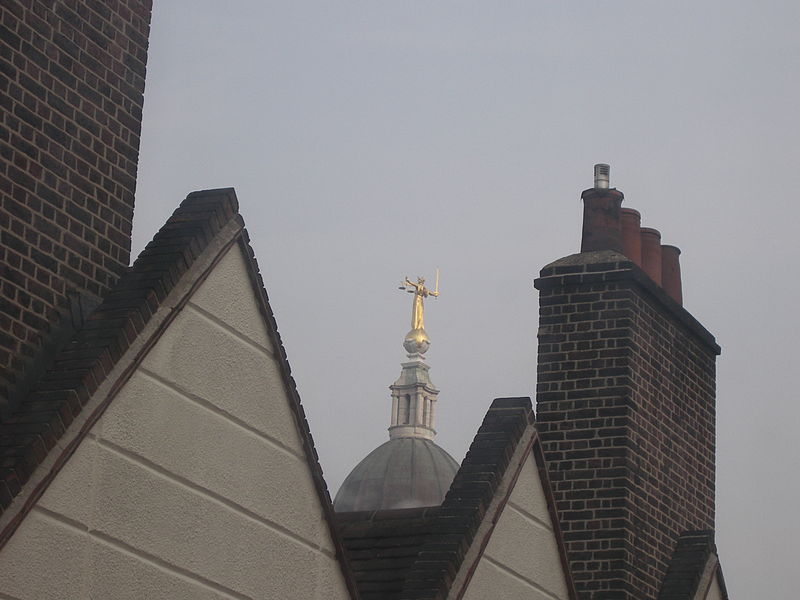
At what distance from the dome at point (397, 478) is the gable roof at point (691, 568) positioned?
5556 centimetres

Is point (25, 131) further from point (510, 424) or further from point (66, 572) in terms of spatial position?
point (510, 424)

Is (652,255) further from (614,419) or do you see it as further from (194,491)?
(194,491)

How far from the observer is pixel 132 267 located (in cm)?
791

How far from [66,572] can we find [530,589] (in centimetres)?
435

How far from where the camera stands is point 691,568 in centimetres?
1290

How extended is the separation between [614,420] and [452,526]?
307 centimetres

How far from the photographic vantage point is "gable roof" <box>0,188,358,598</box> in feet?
22.2

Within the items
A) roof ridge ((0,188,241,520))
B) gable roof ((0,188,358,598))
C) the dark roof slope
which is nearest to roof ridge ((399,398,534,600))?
the dark roof slope

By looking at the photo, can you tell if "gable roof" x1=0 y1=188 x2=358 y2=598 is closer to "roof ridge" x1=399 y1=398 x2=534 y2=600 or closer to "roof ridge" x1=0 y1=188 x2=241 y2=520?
"roof ridge" x1=0 y1=188 x2=241 y2=520

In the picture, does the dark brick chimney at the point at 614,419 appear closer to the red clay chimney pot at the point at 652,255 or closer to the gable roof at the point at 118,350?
the red clay chimney pot at the point at 652,255

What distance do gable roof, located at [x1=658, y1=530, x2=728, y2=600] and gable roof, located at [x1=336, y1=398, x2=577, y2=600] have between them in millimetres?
1808

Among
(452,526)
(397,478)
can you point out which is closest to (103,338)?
(452,526)

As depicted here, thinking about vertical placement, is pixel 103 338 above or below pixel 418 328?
below

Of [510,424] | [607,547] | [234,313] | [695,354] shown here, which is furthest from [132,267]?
[695,354]
